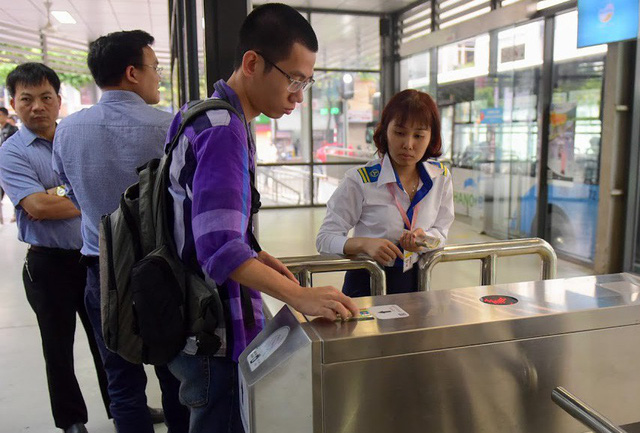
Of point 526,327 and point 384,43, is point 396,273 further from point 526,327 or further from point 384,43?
point 384,43

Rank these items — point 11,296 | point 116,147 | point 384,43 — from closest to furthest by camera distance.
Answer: point 116,147, point 11,296, point 384,43

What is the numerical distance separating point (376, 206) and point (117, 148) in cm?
85

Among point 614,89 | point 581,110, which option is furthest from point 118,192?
point 581,110

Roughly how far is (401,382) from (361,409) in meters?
0.08

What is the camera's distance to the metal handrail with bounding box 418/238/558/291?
5.66ft

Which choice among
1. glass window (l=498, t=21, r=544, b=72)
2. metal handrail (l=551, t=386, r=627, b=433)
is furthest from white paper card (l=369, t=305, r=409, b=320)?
glass window (l=498, t=21, r=544, b=72)

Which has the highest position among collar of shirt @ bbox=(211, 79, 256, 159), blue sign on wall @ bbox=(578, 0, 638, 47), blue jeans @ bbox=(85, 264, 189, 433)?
blue sign on wall @ bbox=(578, 0, 638, 47)

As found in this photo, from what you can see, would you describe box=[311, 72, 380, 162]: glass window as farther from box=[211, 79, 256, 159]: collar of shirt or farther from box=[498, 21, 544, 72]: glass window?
box=[211, 79, 256, 159]: collar of shirt

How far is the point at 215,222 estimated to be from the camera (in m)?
1.01

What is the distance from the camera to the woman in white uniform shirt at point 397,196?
1760 mm

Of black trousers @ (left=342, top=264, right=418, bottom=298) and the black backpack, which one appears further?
black trousers @ (left=342, top=264, right=418, bottom=298)

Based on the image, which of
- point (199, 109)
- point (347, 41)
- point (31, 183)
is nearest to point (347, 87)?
point (347, 41)

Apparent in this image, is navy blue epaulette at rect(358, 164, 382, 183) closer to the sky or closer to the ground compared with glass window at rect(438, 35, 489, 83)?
closer to the ground

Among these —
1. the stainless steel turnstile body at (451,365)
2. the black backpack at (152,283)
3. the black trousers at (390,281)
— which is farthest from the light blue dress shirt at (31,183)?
the stainless steel turnstile body at (451,365)
